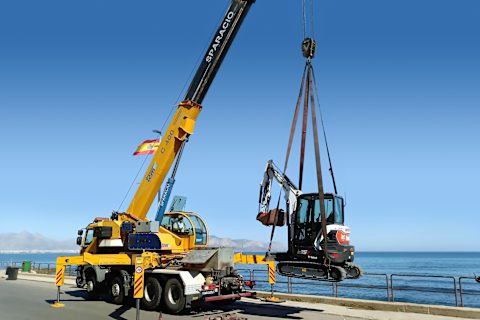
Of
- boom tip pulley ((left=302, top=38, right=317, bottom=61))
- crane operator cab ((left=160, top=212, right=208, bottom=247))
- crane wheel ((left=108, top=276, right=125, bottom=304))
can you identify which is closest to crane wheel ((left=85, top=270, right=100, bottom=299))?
crane wheel ((left=108, top=276, right=125, bottom=304))

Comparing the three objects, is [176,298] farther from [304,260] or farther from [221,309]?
[304,260]

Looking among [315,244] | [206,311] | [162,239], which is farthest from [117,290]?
[315,244]

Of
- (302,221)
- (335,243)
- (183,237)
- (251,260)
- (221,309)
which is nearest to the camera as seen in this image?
(335,243)

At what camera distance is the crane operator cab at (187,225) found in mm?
16438

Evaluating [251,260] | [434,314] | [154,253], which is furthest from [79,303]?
[434,314]

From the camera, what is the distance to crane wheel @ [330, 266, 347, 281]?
36.1ft

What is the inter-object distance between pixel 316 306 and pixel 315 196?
4416 mm

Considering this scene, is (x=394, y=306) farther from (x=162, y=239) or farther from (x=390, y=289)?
(x=162, y=239)

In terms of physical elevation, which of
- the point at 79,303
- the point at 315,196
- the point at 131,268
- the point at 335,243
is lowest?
the point at 79,303

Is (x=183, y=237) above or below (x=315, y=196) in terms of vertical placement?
below

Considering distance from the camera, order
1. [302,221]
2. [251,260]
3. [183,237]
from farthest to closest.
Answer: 1. [183,237]
2. [251,260]
3. [302,221]

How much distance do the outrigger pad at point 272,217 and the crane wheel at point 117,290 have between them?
5889 mm

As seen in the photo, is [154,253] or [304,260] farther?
[154,253]

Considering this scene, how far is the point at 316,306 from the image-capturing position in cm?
1425
